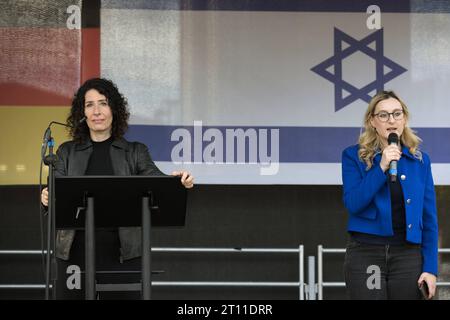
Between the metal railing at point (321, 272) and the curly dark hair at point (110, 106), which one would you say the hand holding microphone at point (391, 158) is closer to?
the curly dark hair at point (110, 106)

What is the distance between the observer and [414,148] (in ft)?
13.0

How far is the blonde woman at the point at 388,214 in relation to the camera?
3.77 meters

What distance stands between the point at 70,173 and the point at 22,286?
2.72 meters

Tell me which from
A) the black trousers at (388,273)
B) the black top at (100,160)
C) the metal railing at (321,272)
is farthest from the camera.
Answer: the metal railing at (321,272)

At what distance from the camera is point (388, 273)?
379 centimetres

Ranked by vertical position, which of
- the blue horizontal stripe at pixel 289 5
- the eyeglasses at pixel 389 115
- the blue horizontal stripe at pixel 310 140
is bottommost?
the blue horizontal stripe at pixel 310 140

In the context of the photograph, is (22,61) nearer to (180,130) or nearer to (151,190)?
(180,130)

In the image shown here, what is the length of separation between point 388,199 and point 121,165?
1301mm

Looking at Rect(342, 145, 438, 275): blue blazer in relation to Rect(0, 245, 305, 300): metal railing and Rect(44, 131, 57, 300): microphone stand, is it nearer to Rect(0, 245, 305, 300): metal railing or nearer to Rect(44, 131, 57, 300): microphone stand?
Rect(44, 131, 57, 300): microphone stand

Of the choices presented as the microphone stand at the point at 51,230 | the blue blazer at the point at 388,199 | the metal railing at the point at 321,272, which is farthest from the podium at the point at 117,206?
the metal railing at the point at 321,272

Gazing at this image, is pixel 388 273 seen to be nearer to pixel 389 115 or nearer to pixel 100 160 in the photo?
pixel 389 115

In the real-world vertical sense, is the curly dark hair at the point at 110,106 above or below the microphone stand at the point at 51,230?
above

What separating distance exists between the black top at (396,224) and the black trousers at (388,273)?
0.02 m
